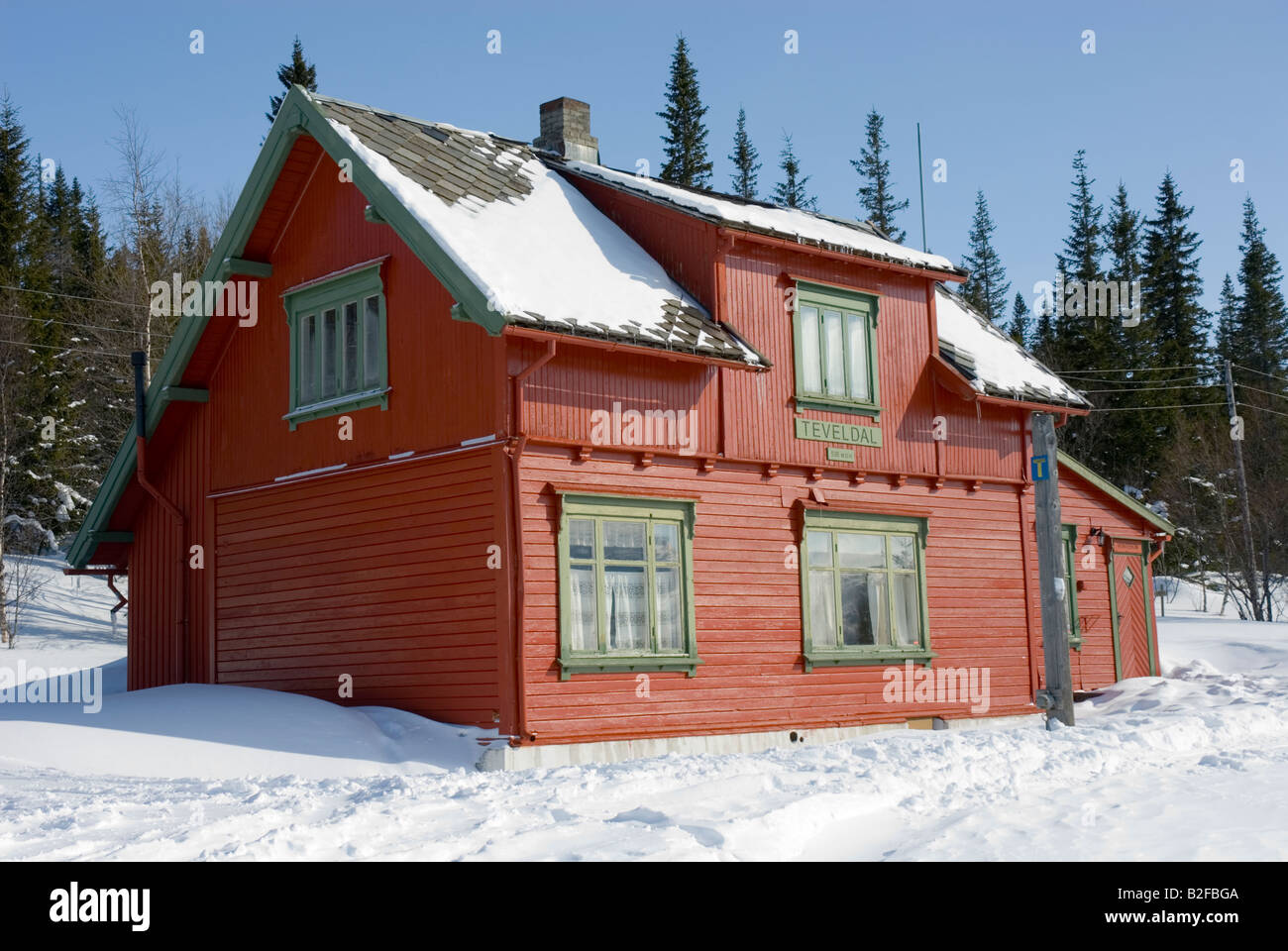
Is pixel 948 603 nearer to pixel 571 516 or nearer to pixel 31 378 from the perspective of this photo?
pixel 571 516

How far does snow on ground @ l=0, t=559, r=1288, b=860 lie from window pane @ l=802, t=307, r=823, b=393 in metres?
4.70

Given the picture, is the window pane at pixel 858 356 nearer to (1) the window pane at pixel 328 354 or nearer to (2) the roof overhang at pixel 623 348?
→ (2) the roof overhang at pixel 623 348

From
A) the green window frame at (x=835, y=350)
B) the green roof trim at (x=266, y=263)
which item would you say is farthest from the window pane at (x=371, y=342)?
the green window frame at (x=835, y=350)

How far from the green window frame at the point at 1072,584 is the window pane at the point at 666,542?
30.4ft

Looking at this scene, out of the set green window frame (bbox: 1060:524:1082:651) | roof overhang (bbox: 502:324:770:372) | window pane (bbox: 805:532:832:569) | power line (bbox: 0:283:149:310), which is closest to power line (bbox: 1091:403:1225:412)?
green window frame (bbox: 1060:524:1082:651)

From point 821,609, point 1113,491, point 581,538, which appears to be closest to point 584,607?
point 581,538

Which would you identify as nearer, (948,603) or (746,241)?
(746,241)

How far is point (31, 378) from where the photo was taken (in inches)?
1598

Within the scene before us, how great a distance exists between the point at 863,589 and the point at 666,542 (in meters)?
3.54

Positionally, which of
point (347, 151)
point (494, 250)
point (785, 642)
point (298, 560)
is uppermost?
point (347, 151)

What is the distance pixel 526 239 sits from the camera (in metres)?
16.7
